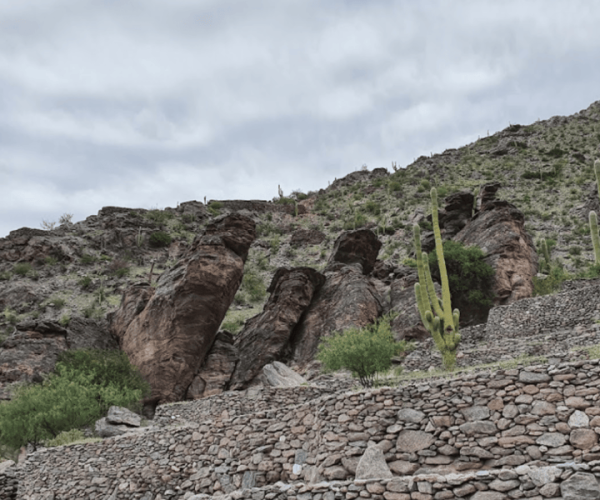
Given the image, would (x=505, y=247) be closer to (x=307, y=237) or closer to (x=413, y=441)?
(x=413, y=441)

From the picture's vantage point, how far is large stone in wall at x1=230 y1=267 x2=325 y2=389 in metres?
30.9

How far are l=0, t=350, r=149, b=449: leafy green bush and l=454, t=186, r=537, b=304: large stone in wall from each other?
932 inches

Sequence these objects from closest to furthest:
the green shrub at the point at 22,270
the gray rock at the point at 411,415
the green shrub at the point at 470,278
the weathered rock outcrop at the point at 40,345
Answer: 1. the gray rock at the point at 411,415
2. the weathered rock outcrop at the point at 40,345
3. the green shrub at the point at 470,278
4. the green shrub at the point at 22,270

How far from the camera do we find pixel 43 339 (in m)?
33.3

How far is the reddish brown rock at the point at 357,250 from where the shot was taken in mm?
39375

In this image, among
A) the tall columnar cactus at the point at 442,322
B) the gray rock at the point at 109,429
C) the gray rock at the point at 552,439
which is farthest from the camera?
the tall columnar cactus at the point at 442,322

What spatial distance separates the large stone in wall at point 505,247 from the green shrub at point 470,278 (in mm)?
596

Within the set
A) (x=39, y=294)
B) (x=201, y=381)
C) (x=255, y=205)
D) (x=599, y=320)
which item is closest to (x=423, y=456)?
(x=599, y=320)

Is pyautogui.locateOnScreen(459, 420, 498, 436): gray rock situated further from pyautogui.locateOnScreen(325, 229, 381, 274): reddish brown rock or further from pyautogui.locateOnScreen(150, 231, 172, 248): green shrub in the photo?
pyautogui.locateOnScreen(150, 231, 172, 248): green shrub

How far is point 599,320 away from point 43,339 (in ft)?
108

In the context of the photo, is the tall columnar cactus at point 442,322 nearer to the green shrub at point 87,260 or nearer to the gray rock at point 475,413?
the gray rock at point 475,413

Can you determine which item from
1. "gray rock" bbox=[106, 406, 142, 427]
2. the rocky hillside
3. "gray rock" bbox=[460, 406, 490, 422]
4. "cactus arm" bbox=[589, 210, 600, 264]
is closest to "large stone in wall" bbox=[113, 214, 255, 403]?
the rocky hillside

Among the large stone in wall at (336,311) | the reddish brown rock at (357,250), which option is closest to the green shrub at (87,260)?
the reddish brown rock at (357,250)

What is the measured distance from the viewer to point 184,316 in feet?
107
